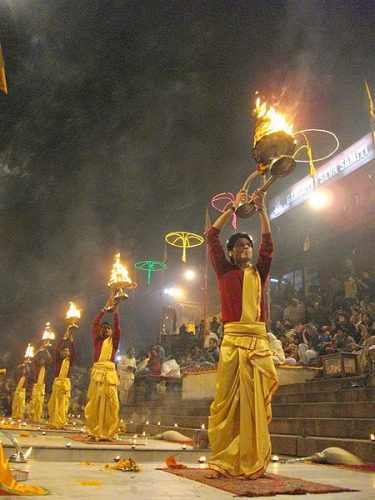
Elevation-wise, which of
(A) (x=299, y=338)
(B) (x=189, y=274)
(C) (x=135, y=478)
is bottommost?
(C) (x=135, y=478)

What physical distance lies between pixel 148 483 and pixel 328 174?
24.4 meters

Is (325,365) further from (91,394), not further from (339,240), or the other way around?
(339,240)

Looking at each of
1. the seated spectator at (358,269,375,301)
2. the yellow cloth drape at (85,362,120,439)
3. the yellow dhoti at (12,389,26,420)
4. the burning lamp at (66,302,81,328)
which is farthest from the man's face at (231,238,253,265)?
the yellow dhoti at (12,389,26,420)

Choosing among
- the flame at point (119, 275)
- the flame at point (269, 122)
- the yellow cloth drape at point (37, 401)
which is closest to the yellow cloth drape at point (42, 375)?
the yellow cloth drape at point (37, 401)

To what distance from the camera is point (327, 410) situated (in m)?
7.24

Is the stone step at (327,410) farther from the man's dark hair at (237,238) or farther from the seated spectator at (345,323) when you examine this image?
the seated spectator at (345,323)

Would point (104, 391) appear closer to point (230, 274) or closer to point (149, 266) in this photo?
point (230, 274)

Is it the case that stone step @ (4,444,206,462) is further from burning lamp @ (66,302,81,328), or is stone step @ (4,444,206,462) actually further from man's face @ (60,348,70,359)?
man's face @ (60,348,70,359)

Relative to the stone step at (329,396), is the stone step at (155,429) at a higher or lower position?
lower

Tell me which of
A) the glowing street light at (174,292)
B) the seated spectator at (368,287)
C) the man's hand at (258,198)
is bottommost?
the man's hand at (258,198)

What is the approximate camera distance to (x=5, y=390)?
23.8m

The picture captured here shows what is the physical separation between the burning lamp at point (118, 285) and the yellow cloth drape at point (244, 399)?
4.31 metres

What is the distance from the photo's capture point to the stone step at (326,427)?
6.15 m

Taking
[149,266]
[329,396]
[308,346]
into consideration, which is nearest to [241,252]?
[329,396]
